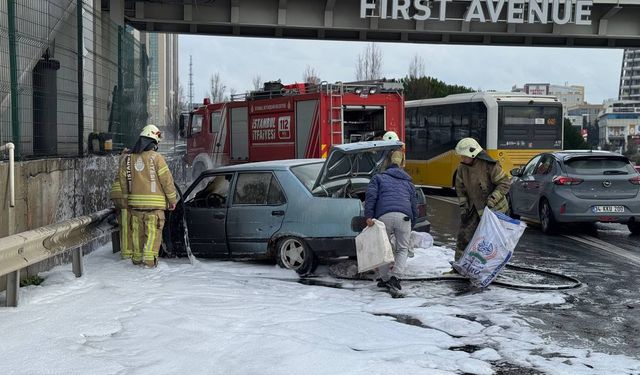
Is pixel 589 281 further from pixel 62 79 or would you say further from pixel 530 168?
pixel 62 79

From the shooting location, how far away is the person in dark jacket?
7.39 meters

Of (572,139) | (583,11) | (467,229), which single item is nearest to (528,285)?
(467,229)

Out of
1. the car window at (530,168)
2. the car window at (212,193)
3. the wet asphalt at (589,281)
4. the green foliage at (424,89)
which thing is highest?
the green foliage at (424,89)

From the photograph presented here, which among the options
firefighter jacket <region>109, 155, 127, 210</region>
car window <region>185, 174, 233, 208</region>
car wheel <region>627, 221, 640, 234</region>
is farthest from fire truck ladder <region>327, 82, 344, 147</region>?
firefighter jacket <region>109, 155, 127, 210</region>

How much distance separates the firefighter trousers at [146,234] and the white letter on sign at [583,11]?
17.5 meters

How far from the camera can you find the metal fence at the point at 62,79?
744cm

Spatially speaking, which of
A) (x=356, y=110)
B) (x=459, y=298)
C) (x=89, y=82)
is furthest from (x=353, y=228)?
(x=356, y=110)

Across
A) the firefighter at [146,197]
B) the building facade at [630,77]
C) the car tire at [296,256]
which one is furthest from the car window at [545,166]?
the building facade at [630,77]

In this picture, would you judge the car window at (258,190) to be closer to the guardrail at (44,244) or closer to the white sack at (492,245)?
the guardrail at (44,244)

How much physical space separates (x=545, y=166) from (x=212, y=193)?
695 cm

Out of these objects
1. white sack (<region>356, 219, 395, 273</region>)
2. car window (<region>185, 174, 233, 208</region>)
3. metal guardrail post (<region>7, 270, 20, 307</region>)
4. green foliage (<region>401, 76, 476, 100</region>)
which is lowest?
metal guardrail post (<region>7, 270, 20, 307</region>)

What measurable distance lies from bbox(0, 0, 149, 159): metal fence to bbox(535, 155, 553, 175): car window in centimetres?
777

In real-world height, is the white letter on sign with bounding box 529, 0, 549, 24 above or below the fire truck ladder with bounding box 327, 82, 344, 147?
above

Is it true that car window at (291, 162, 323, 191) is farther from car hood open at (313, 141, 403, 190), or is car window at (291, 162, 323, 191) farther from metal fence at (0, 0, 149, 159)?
metal fence at (0, 0, 149, 159)
